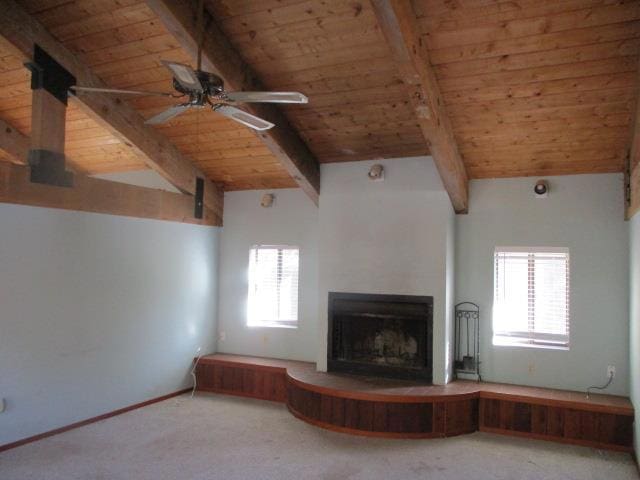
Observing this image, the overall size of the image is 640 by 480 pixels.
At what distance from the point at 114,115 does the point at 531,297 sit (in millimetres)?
4457

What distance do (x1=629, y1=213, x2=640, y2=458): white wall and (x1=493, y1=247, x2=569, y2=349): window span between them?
0.61 m

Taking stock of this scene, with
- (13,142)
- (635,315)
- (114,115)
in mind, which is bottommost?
(635,315)

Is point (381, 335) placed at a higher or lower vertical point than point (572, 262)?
lower

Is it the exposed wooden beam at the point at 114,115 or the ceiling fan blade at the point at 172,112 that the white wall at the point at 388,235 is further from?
the ceiling fan blade at the point at 172,112

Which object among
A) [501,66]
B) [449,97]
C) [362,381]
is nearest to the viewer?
[501,66]

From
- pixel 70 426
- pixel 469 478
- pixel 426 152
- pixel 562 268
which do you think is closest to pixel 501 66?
pixel 426 152

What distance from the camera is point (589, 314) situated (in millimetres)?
4805

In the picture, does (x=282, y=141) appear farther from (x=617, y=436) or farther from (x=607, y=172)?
(x=617, y=436)

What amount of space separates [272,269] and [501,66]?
360cm

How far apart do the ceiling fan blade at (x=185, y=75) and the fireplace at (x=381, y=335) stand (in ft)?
9.99

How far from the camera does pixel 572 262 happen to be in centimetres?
488

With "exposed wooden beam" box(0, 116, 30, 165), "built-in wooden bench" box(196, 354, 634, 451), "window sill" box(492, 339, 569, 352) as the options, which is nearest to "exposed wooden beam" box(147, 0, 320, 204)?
"built-in wooden bench" box(196, 354, 634, 451)

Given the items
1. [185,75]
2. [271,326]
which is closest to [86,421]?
[271,326]

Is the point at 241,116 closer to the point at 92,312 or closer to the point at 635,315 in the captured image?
the point at 92,312
